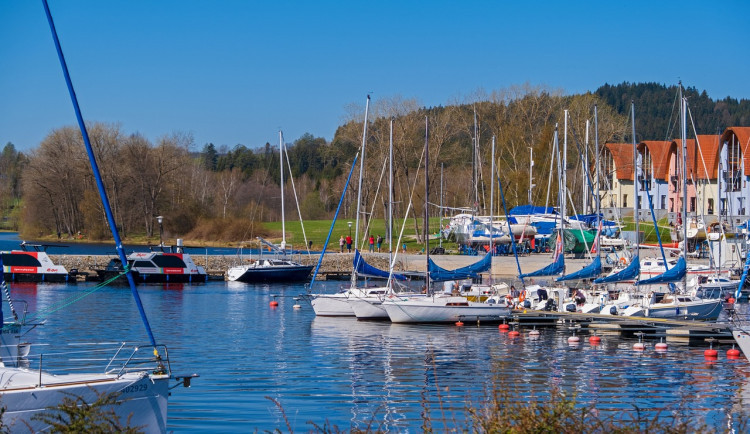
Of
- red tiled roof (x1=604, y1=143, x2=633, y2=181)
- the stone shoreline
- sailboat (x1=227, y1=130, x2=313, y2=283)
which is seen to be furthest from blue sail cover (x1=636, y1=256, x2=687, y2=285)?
red tiled roof (x1=604, y1=143, x2=633, y2=181)

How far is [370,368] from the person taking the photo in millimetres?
28188

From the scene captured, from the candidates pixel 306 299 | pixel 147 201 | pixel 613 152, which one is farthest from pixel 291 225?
pixel 306 299

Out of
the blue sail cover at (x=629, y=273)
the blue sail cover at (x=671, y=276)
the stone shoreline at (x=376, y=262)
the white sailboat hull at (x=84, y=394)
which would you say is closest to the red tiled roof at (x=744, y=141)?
the stone shoreline at (x=376, y=262)

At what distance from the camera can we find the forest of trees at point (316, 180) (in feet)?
268

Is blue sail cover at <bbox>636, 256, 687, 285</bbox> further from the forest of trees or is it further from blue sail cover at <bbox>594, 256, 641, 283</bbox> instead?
the forest of trees

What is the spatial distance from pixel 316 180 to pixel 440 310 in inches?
4532

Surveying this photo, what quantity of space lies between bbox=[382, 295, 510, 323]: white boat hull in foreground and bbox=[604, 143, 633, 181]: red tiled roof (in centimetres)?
5389

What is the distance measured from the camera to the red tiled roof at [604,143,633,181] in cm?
9165

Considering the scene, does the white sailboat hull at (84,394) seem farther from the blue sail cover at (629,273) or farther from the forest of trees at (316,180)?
the forest of trees at (316,180)

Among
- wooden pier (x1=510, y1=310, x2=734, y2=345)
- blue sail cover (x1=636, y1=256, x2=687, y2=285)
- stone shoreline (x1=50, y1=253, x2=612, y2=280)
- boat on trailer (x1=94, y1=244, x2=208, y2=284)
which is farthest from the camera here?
boat on trailer (x1=94, y1=244, x2=208, y2=284)

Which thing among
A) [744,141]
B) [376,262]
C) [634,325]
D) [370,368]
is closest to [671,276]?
[634,325]

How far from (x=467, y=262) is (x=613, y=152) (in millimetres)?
35971

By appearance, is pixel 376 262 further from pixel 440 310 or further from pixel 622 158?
pixel 622 158

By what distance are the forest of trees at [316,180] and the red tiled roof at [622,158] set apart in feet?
4.26
